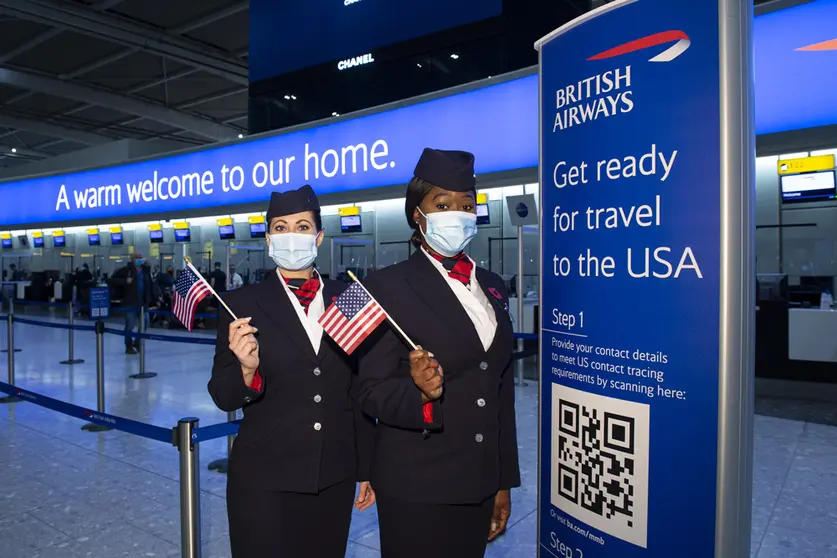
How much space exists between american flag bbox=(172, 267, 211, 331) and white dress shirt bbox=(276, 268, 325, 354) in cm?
31

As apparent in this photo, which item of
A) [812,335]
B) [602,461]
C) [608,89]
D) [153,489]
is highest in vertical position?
[608,89]

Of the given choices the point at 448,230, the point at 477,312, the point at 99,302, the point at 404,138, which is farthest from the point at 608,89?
the point at 99,302

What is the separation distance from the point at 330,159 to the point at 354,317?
327 inches

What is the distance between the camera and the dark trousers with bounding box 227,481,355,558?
6.31ft

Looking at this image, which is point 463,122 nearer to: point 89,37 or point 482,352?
point 482,352

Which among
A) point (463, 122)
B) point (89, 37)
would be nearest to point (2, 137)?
point (89, 37)

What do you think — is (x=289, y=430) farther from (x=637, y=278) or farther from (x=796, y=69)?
(x=796, y=69)

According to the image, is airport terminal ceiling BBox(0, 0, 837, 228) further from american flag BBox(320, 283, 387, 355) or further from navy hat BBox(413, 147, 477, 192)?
american flag BBox(320, 283, 387, 355)

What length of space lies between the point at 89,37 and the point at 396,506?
2071 cm

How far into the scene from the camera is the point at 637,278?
5.22 feet

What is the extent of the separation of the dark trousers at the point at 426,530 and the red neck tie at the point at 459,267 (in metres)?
0.67

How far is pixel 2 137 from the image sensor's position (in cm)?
2958

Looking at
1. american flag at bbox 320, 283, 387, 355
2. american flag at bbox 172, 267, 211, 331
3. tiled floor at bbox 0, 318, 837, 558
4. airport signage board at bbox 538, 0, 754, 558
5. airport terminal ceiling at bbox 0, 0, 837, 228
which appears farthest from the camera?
airport terminal ceiling at bbox 0, 0, 837, 228

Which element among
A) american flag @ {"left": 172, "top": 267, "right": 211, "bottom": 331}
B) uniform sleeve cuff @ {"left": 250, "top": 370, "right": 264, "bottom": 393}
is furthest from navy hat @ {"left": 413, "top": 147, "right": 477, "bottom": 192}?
american flag @ {"left": 172, "top": 267, "right": 211, "bottom": 331}
